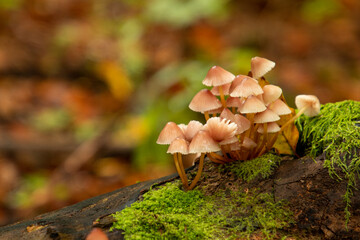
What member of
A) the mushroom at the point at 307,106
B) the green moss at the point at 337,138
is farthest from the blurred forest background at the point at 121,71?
the mushroom at the point at 307,106

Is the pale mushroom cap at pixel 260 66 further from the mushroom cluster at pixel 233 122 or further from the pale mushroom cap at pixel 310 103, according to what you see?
the pale mushroom cap at pixel 310 103

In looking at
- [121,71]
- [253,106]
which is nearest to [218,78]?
[253,106]

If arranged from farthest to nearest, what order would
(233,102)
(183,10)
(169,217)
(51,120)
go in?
1. (183,10)
2. (51,120)
3. (233,102)
4. (169,217)

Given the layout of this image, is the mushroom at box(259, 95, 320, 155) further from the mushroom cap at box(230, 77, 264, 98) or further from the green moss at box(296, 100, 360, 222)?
the mushroom cap at box(230, 77, 264, 98)

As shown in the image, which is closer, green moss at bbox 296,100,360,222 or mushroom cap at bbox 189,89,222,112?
green moss at bbox 296,100,360,222

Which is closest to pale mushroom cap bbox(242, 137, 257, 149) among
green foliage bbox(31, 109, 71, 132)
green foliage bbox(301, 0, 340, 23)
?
green foliage bbox(31, 109, 71, 132)

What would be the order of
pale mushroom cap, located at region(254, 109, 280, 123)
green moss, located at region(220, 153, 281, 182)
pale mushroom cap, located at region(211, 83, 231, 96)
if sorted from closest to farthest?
pale mushroom cap, located at region(254, 109, 280, 123), green moss, located at region(220, 153, 281, 182), pale mushroom cap, located at region(211, 83, 231, 96)

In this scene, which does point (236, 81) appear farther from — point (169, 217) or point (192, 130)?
point (169, 217)
